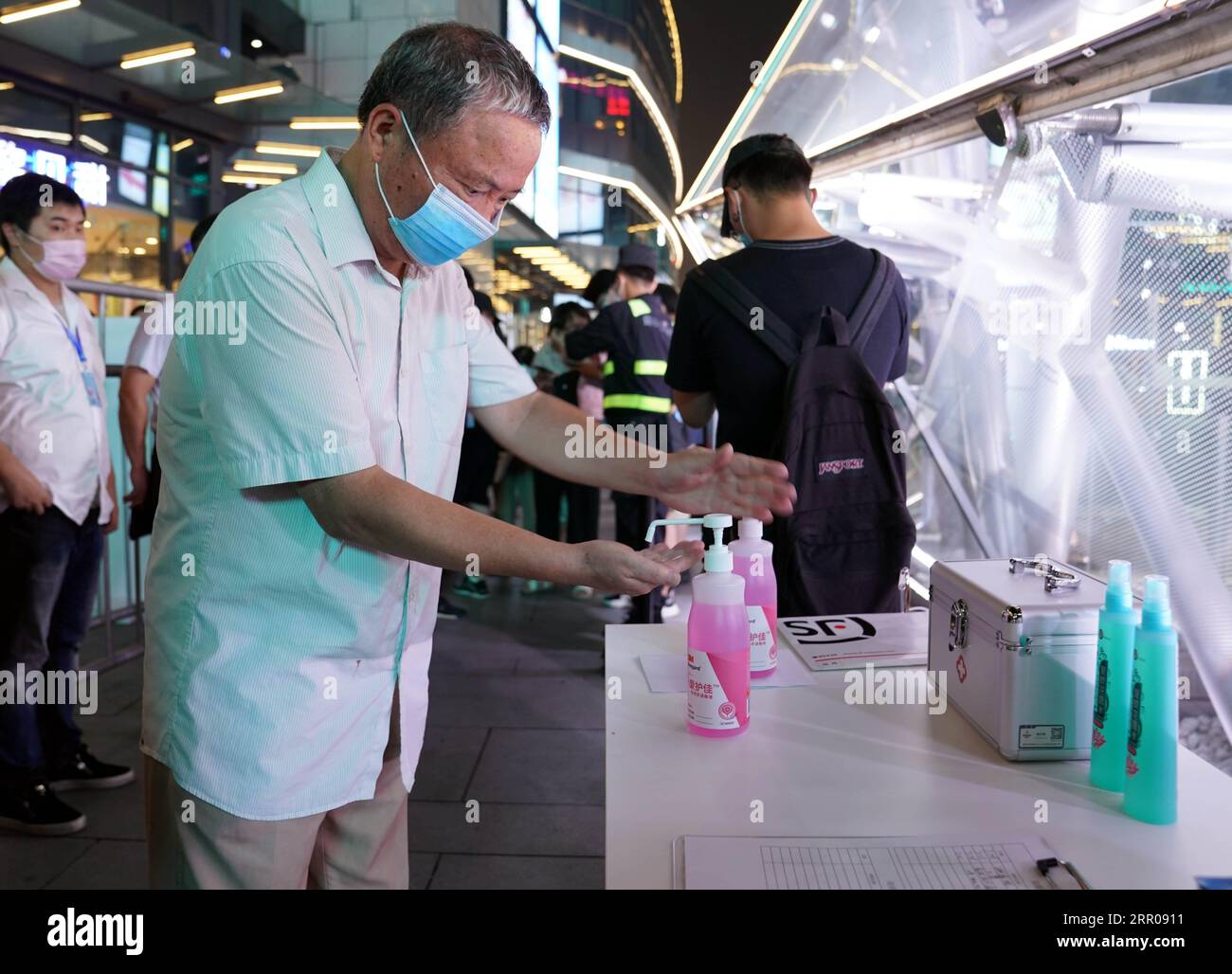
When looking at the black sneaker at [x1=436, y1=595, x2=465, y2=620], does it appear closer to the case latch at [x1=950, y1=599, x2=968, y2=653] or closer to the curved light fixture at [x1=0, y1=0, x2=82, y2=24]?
the case latch at [x1=950, y1=599, x2=968, y2=653]

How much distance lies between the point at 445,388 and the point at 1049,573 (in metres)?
0.85

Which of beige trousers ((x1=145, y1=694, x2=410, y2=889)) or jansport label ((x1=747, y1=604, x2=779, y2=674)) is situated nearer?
beige trousers ((x1=145, y1=694, x2=410, y2=889))

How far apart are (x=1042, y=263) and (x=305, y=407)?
7.01 ft

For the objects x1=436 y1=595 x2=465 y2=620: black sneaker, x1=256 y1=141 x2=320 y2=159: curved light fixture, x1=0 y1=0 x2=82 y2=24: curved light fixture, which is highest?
x1=0 y1=0 x2=82 y2=24: curved light fixture

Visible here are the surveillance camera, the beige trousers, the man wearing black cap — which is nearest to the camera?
the beige trousers

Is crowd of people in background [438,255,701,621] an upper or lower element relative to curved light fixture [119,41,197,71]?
lower

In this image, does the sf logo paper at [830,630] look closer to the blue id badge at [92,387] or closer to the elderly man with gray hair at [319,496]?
the elderly man with gray hair at [319,496]

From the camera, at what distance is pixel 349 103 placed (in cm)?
1097

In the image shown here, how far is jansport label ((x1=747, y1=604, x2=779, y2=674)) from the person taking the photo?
1.41 metres

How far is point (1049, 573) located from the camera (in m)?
1.19

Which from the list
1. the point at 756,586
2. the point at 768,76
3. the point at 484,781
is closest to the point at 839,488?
the point at 756,586

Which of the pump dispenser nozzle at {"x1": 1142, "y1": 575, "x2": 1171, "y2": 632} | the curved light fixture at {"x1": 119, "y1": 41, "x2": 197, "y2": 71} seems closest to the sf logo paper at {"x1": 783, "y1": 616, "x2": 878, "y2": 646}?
the pump dispenser nozzle at {"x1": 1142, "y1": 575, "x2": 1171, "y2": 632}

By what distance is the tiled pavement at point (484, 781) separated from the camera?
232cm

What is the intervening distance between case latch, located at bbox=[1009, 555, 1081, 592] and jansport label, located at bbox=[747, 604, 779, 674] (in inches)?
14.4
